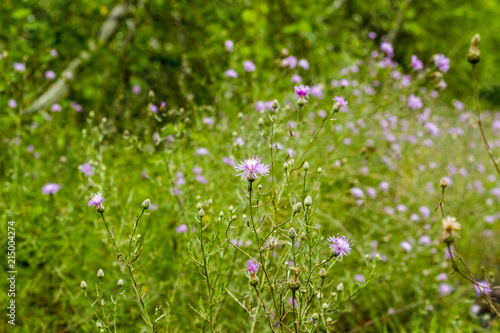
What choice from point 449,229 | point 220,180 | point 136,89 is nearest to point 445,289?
point 220,180

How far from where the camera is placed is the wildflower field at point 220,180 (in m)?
1.47

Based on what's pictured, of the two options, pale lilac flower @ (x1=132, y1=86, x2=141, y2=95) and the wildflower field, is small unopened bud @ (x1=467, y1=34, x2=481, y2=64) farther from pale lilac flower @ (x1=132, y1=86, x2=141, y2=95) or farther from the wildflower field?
pale lilac flower @ (x1=132, y1=86, x2=141, y2=95)

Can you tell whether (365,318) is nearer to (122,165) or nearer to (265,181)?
(265,181)

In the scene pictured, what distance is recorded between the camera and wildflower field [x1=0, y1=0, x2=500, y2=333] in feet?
4.83

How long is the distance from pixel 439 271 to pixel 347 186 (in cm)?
99

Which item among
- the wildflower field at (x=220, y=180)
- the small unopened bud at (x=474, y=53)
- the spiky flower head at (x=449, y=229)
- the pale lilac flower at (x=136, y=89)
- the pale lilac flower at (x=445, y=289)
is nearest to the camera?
the spiky flower head at (x=449, y=229)

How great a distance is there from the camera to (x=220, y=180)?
2395 millimetres

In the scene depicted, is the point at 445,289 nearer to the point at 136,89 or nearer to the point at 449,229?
the point at 449,229

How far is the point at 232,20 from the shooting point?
3.77 metres

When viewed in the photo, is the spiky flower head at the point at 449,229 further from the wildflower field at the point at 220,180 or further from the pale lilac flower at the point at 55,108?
the pale lilac flower at the point at 55,108

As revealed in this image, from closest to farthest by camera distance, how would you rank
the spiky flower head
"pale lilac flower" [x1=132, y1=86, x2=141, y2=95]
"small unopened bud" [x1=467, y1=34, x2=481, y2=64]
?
the spiky flower head < "small unopened bud" [x1=467, y1=34, x2=481, y2=64] < "pale lilac flower" [x1=132, y1=86, x2=141, y2=95]

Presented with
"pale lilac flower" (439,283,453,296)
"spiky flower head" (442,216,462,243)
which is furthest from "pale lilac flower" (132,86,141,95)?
"spiky flower head" (442,216,462,243)

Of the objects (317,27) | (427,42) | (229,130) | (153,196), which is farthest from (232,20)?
(427,42)

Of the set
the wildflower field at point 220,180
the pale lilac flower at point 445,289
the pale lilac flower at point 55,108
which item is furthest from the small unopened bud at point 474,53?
the pale lilac flower at point 55,108
